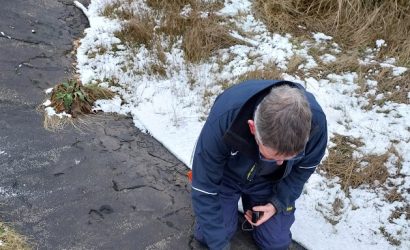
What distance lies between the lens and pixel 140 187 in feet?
8.98

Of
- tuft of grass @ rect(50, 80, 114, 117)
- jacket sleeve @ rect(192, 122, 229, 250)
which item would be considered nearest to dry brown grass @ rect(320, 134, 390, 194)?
jacket sleeve @ rect(192, 122, 229, 250)

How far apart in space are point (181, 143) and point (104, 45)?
135 cm

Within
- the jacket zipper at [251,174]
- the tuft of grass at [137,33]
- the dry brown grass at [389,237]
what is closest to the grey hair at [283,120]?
the jacket zipper at [251,174]

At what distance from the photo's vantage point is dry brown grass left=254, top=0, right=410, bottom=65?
389 centimetres

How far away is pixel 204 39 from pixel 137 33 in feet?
1.95

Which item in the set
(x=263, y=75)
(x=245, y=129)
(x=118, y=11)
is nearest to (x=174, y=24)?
(x=118, y=11)

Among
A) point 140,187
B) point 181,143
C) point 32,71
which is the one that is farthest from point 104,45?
point 140,187

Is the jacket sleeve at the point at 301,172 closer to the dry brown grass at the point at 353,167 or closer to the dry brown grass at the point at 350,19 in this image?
the dry brown grass at the point at 353,167

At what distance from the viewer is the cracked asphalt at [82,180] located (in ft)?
7.92

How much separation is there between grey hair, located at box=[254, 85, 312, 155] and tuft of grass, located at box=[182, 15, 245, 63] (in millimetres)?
2248

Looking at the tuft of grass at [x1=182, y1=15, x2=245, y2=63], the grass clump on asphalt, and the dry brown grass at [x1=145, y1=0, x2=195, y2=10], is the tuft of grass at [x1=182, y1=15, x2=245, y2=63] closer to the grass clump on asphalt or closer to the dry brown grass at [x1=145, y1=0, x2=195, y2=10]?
the dry brown grass at [x1=145, y1=0, x2=195, y2=10]

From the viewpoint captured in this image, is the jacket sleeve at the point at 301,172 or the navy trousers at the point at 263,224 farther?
the navy trousers at the point at 263,224

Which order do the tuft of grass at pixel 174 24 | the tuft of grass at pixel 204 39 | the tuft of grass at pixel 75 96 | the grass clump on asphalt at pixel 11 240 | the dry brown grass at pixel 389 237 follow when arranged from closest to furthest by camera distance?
the grass clump on asphalt at pixel 11 240 < the dry brown grass at pixel 389 237 < the tuft of grass at pixel 75 96 < the tuft of grass at pixel 204 39 < the tuft of grass at pixel 174 24

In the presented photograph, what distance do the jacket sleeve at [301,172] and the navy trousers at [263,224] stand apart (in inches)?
2.8
